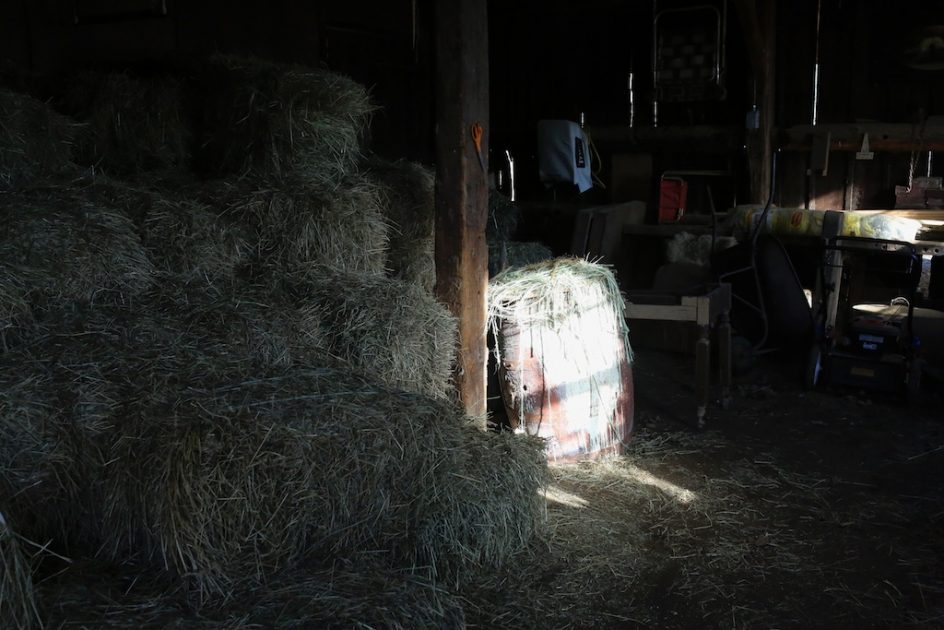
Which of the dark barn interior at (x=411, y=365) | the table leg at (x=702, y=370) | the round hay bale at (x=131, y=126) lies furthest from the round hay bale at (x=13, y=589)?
the table leg at (x=702, y=370)

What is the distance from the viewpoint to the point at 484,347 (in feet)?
14.4

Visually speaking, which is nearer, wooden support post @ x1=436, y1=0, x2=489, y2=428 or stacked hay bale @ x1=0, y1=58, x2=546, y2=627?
stacked hay bale @ x1=0, y1=58, x2=546, y2=627

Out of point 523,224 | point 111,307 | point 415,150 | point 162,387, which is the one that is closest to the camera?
point 162,387

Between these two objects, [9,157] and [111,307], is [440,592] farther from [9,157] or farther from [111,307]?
[9,157]

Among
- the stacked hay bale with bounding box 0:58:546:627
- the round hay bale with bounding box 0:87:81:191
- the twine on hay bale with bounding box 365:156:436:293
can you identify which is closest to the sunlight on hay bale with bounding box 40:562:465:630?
the stacked hay bale with bounding box 0:58:546:627

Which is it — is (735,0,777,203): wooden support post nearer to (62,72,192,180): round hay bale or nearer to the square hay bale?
(62,72,192,180): round hay bale

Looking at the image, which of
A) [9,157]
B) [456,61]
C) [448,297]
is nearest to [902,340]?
[448,297]

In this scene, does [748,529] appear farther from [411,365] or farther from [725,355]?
[725,355]

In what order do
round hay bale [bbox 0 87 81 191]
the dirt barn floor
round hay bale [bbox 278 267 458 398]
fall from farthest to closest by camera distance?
1. round hay bale [bbox 0 87 81 191]
2. round hay bale [bbox 278 267 458 398]
3. the dirt barn floor

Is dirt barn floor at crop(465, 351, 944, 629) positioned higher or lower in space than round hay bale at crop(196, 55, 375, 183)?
lower

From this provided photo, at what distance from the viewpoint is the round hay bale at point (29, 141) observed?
3984 mm

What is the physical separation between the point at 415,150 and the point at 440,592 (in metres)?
7.05

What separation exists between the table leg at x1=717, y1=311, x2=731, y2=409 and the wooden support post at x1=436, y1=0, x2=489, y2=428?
5.51ft

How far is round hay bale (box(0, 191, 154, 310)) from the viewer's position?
128 inches
